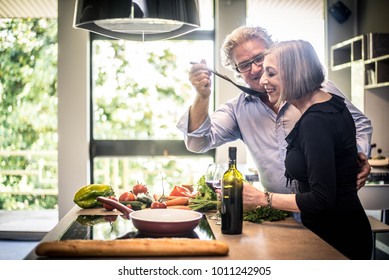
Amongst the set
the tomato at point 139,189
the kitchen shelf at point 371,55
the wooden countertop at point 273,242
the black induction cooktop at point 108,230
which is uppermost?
the kitchen shelf at point 371,55

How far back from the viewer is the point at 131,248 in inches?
39.5

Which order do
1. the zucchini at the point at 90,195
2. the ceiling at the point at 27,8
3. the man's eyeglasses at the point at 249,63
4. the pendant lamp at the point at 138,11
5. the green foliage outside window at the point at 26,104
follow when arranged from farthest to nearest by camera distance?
the ceiling at the point at 27,8, the green foliage outside window at the point at 26,104, the man's eyeglasses at the point at 249,63, the zucchini at the point at 90,195, the pendant lamp at the point at 138,11

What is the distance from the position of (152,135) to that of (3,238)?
3.92 feet

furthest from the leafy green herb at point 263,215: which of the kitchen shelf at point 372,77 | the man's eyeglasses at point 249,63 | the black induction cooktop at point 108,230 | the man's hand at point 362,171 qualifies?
the kitchen shelf at point 372,77

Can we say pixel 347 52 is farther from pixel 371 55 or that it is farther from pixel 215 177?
pixel 215 177

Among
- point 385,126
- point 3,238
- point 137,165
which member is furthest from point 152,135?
point 385,126

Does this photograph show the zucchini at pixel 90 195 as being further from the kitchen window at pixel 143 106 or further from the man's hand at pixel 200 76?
the kitchen window at pixel 143 106

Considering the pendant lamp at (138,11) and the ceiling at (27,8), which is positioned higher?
the ceiling at (27,8)

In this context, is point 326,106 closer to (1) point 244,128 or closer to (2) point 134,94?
(1) point 244,128

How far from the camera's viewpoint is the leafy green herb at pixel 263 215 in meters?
1.36

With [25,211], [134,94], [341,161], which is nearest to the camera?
[341,161]

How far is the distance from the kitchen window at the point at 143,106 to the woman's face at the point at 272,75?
1686 millimetres

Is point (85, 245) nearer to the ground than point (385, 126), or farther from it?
nearer to the ground
